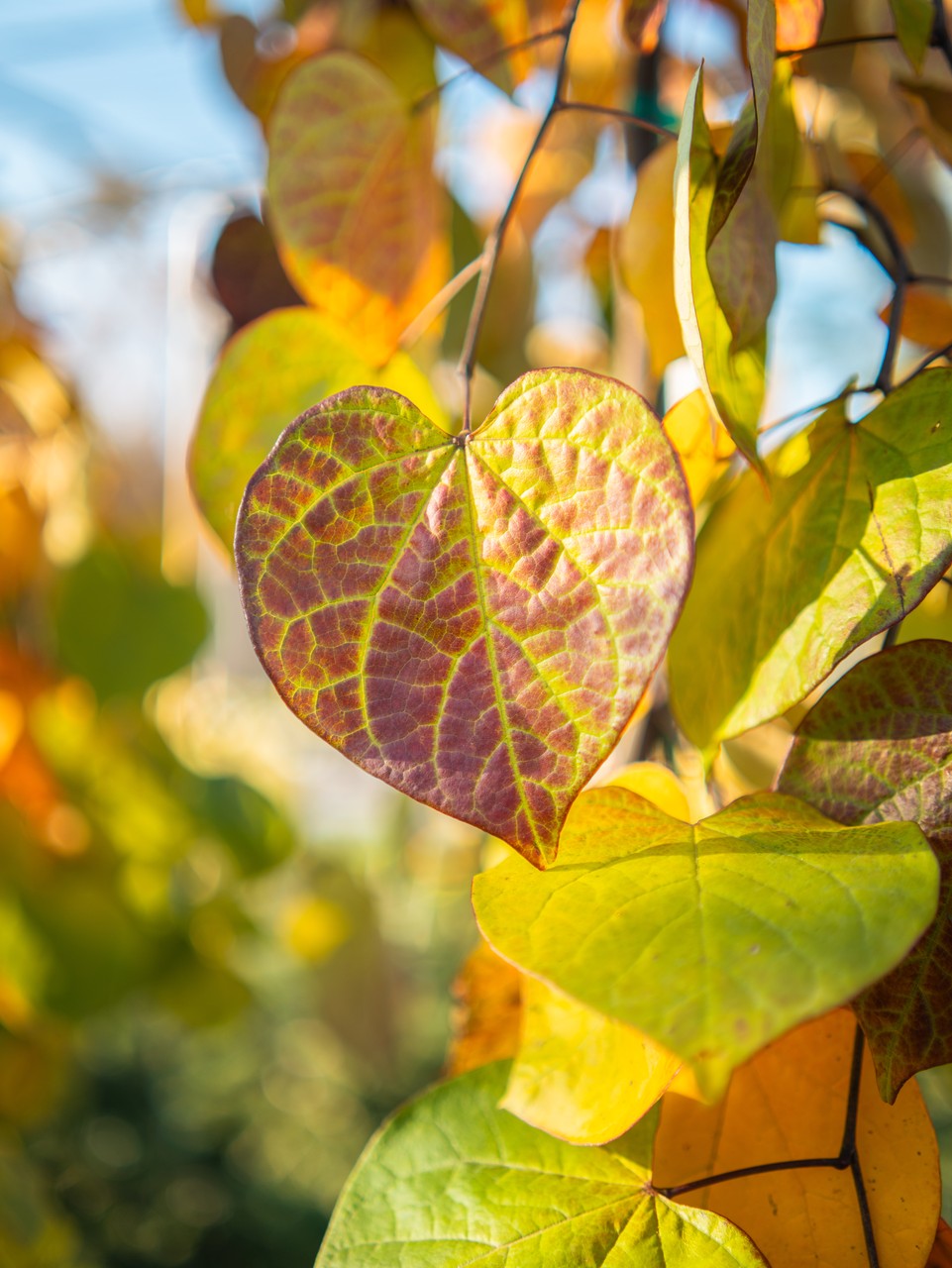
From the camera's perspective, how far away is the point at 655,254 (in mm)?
249

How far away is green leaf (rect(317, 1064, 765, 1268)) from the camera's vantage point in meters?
0.19

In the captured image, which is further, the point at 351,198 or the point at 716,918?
the point at 351,198

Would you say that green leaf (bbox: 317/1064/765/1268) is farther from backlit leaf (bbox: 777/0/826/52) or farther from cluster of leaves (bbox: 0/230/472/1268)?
cluster of leaves (bbox: 0/230/472/1268)

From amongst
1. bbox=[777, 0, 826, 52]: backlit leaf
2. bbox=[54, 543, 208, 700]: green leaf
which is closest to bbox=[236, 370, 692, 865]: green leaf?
bbox=[777, 0, 826, 52]: backlit leaf

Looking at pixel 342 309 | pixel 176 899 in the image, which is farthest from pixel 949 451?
pixel 176 899

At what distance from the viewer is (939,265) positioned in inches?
15.0

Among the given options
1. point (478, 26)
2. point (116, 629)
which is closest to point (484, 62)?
point (478, 26)

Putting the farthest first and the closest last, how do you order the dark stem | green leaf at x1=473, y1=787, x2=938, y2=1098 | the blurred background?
the blurred background, the dark stem, green leaf at x1=473, y1=787, x2=938, y2=1098

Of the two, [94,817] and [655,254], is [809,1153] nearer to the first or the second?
[655,254]

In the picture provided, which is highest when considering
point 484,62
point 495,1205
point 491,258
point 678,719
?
point 484,62

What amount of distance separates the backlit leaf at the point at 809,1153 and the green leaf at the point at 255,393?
0.19m

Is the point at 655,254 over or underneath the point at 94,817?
over

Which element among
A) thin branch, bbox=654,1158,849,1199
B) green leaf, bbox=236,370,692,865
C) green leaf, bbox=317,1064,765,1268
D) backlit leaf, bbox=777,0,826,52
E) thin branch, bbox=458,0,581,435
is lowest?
green leaf, bbox=317,1064,765,1268

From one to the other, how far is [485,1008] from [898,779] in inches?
5.7
